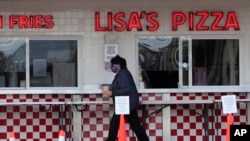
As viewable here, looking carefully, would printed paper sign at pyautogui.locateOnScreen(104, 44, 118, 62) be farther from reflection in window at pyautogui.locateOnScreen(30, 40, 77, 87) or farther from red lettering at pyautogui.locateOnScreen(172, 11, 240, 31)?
red lettering at pyautogui.locateOnScreen(172, 11, 240, 31)

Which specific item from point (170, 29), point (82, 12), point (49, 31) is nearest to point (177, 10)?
point (170, 29)

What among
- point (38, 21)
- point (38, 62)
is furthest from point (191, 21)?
point (38, 62)

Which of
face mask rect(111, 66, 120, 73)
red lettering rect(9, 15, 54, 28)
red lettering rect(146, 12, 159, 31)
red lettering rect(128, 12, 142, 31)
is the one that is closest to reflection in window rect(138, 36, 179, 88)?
red lettering rect(146, 12, 159, 31)

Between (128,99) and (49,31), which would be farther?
(49,31)

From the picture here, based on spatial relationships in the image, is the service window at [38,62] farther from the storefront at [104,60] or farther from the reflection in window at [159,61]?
the reflection in window at [159,61]

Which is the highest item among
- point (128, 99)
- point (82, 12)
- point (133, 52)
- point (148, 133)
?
point (82, 12)

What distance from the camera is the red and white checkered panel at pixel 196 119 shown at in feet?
34.8

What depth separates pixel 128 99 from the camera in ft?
A: 30.9

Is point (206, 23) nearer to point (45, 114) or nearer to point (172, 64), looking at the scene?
point (172, 64)

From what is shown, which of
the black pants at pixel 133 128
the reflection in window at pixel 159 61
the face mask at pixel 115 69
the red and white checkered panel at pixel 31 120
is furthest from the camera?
the reflection in window at pixel 159 61

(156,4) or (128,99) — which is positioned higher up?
(156,4)

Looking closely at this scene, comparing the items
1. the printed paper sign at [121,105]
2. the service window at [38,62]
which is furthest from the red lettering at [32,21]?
the printed paper sign at [121,105]

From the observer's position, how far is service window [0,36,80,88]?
1062 cm

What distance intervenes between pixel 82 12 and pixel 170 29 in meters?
1.67
